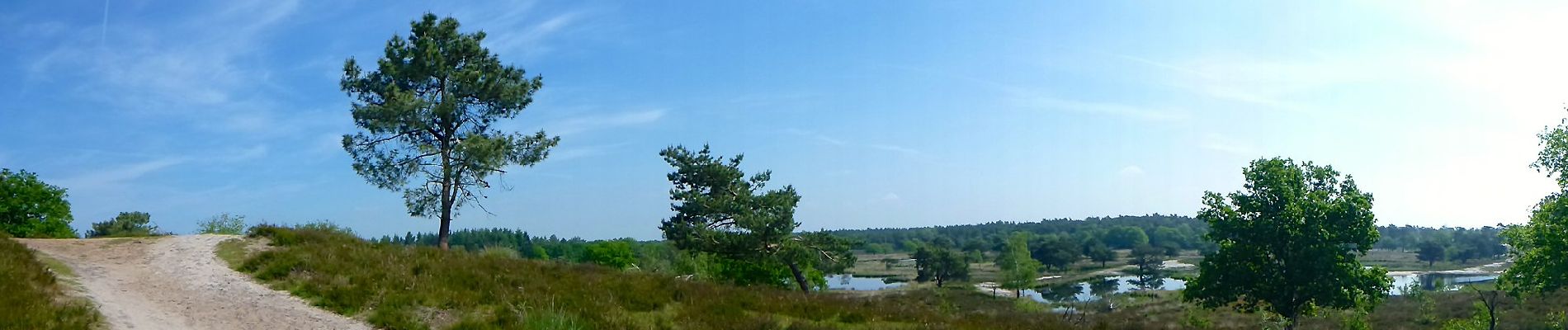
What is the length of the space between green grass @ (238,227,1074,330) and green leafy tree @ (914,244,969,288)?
11056cm

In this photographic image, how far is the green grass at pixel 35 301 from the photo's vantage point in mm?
11000

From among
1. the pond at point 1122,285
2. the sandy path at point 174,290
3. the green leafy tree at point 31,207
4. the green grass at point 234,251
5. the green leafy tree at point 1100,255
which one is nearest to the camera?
the sandy path at point 174,290

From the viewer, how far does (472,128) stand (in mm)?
32188

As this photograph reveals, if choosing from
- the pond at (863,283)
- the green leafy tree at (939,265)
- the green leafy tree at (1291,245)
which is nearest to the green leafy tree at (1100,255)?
the pond at (863,283)

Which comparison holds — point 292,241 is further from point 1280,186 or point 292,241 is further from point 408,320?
point 1280,186

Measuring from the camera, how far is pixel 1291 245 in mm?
34906

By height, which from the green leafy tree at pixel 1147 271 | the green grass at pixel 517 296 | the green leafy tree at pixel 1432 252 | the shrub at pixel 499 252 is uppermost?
the shrub at pixel 499 252

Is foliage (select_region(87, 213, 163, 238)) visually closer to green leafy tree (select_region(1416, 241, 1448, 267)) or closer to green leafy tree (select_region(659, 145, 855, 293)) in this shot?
green leafy tree (select_region(659, 145, 855, 293))

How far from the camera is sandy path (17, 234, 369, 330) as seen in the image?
13.1 metres

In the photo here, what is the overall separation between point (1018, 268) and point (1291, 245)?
7018cm

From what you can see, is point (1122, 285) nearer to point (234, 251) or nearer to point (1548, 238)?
point (1548, 238)

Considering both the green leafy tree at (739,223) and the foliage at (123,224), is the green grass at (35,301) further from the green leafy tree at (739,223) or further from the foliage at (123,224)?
the foliage at (123,224)

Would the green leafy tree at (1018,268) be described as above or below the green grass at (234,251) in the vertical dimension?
below

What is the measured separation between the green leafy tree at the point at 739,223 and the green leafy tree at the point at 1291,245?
59.7 ft
